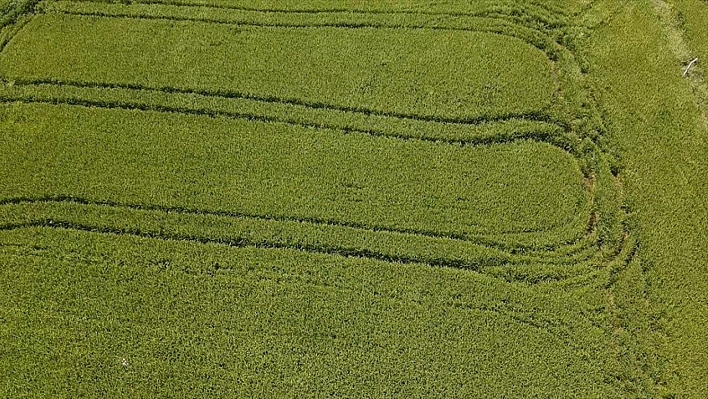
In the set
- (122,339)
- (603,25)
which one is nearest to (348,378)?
(122,339)

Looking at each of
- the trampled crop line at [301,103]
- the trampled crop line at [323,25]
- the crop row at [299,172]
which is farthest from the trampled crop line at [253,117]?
the trampled crop line at [323,25]

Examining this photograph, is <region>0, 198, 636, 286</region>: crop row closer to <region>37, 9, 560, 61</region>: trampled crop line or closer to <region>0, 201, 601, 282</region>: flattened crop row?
<region>0, 201, 601, 282</region>: flattened crop row

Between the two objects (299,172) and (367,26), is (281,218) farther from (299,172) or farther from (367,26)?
(367,26)

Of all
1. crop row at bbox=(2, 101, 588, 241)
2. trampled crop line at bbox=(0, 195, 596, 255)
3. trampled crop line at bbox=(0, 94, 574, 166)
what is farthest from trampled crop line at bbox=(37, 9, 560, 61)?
trampled crop line at bbox=(0, 195, 596, 255)

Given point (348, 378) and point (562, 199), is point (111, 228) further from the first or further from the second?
point (562, 199)

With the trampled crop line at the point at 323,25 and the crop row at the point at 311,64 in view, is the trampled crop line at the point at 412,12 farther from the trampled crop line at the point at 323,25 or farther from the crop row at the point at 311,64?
the crop row at the point at 311,64
